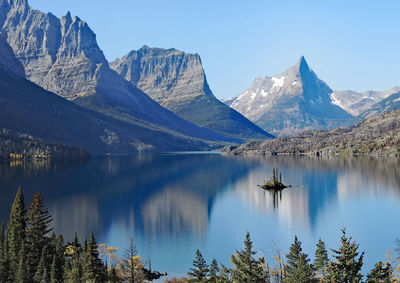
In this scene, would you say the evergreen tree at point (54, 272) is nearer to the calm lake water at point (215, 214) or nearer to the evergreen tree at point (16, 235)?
the evergreen tree at point (16, 235)

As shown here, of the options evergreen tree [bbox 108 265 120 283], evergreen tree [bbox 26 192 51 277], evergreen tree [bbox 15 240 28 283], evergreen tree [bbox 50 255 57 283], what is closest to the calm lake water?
evergreen tree [bbox 108 265 120 283]

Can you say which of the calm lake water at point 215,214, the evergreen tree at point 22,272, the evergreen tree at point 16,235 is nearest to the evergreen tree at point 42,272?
the evergreen tree at point 22,272

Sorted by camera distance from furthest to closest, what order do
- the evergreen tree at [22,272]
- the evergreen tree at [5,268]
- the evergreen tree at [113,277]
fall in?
the evergreen tree at [5,268] → the evergreen tree at [113,277] → the evergreen tree at [22,272]

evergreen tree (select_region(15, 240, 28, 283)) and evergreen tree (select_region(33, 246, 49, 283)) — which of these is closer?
evergreen tree (select_region(33, 246, 49, 283))

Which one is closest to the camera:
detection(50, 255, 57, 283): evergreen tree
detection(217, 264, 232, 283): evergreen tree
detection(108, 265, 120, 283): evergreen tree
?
detection(217, 264, 232, 283): evergreen tree

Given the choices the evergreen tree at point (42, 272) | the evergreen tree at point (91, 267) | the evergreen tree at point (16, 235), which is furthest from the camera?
the evergreen tree at point (16, 235)

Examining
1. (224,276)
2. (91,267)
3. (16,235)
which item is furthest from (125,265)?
(224,276)

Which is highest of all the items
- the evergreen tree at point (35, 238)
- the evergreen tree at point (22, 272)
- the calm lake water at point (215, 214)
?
the evergreen tree at point (35, 238)

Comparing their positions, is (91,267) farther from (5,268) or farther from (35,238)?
(35,238)

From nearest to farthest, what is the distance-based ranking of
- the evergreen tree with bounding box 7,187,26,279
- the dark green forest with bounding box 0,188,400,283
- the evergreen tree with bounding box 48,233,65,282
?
the dark green forest with bounding box 0,188,400,283 < the evergreen tree with bounding box 48,233,65,282 < the evergreen tree with bounding box 7,187,26,279

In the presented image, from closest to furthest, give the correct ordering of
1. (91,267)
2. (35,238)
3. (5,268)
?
(91,267)
(5,268)
(35,238)

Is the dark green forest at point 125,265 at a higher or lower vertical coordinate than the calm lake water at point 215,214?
higher

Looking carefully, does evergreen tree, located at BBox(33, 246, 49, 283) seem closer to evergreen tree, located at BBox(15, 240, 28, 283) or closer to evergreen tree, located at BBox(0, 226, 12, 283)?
evergreen tree, located at BBox(15, 240, 28, 283)

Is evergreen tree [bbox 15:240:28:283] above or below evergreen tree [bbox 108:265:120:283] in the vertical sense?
above
